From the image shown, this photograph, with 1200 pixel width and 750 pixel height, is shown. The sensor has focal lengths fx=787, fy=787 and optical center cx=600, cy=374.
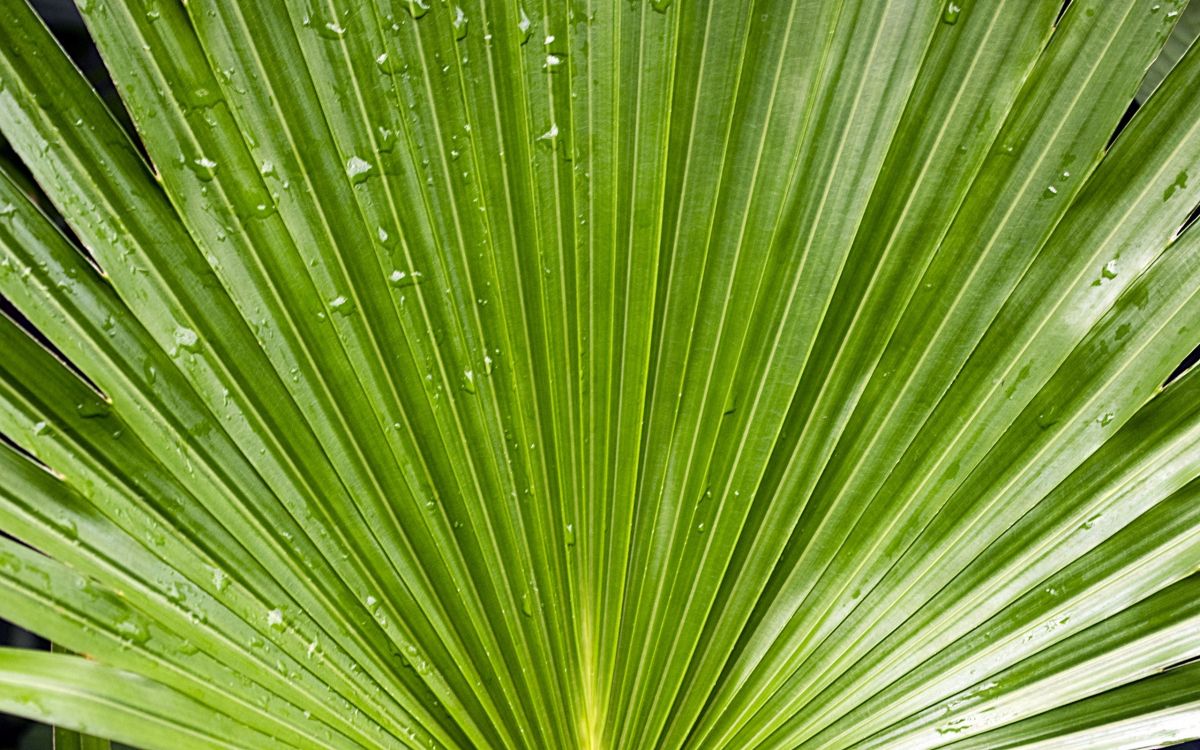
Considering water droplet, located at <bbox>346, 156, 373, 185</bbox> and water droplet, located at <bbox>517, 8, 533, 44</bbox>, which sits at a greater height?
water droplet, located at <bbox>517, 8, 533, 44</bbox>

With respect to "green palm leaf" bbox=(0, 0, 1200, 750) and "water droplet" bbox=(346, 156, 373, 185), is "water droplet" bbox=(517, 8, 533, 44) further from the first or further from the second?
"water droplet" bbox=(346, 156, 373, 185)

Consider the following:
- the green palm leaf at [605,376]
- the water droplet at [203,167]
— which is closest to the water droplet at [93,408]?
the green palm leaf at [605,376]

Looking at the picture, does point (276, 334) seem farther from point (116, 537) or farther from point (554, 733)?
point (554, 733)

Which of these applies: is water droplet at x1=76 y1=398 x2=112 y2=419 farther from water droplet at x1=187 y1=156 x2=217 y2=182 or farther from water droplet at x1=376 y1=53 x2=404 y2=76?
water droplet at x1=376 y1=53 x2=404 y2=76

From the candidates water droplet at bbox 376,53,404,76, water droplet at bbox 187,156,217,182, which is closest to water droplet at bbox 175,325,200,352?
water droplet at bbox 187,156,217,182

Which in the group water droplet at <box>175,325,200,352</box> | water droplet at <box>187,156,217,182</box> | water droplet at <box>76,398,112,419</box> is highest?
water droplet at <box>187,156,217,182</box>

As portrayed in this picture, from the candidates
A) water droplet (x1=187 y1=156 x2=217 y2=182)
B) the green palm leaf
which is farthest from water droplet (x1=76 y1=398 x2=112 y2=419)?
water droplet (x1=187 y1=156 x2=217 y2=182)

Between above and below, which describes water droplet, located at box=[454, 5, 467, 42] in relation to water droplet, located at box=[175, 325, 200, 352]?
above
